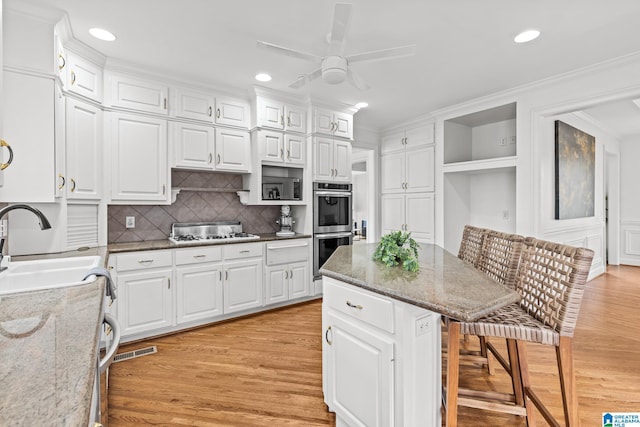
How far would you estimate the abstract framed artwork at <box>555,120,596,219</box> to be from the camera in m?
3.83

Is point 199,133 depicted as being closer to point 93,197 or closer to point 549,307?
point 93,197

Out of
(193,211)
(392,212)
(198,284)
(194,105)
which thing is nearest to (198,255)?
(198,284)

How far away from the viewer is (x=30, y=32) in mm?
2127

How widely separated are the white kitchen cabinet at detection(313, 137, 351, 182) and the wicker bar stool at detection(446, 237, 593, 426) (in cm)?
273

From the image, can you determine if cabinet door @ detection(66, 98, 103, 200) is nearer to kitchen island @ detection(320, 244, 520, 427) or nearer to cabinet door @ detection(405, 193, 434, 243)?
kitchen island @ detection(320, 244, 520, 427)

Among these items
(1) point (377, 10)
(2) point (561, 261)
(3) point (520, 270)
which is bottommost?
(3) point (520, 270)

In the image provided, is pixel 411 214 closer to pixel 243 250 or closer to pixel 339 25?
pixel 243 250

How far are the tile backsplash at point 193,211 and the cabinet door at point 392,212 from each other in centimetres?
194

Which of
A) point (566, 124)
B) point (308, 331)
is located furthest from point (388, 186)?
point (308, 331)

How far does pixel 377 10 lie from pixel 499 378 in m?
2.75

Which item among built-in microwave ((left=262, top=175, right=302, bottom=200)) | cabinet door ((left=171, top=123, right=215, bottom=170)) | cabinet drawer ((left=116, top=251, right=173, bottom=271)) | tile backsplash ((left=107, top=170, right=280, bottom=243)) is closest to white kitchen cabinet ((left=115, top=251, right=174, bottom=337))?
cabinet drawer ((left=116, top=251, right=173, bottom=271))

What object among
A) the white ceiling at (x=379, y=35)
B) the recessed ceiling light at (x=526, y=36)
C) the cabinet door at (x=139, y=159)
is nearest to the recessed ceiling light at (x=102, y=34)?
the white ceiling at (x=379, y=35)

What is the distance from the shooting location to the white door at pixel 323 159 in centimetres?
402

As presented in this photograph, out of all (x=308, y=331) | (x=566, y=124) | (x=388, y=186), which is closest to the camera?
(x=308, y=331)
